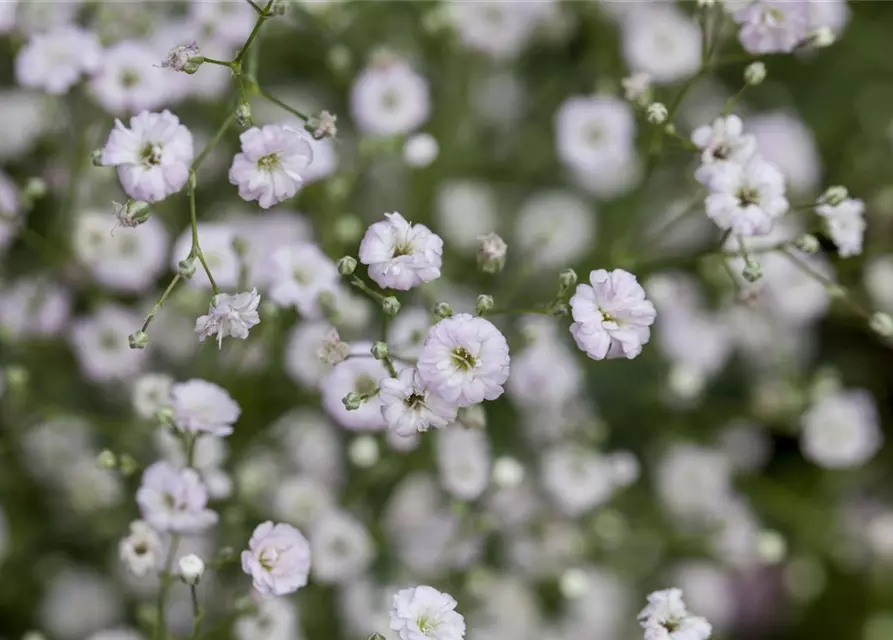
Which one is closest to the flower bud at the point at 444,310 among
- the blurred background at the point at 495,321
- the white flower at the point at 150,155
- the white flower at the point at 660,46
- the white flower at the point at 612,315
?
the white flower at the point at 612,315

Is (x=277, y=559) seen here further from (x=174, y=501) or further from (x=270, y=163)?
(x=270, y=163)

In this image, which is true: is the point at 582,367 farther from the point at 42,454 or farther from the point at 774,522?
the point at 42,454

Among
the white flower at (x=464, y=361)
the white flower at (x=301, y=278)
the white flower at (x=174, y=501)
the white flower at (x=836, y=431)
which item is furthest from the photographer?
the white flower at (x=836, y=431)

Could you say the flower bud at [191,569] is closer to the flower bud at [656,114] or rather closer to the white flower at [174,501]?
the white flower at [174,501]

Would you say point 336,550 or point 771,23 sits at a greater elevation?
point 771,23

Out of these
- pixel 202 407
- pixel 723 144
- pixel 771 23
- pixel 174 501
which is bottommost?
pixel 174 501

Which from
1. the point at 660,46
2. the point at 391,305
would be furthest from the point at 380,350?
the point at 660,46
